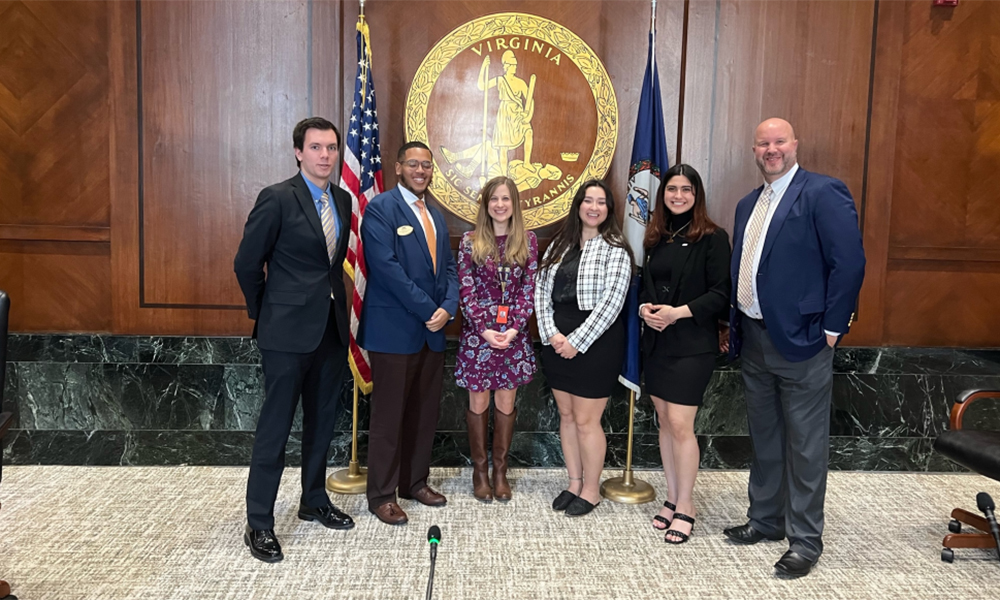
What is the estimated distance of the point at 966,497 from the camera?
4039 millimetres

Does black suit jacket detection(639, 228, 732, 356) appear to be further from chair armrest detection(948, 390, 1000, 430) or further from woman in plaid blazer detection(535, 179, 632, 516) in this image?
chair armrest detection(948, 390, 1000, 430)

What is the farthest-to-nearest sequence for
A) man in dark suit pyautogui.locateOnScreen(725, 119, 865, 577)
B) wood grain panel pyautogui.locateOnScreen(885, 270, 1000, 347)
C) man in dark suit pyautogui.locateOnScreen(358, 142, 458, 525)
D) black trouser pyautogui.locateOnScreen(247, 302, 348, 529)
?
wood grain panel pyautogui.locateOnScreen(885, 270, 1000, 347), man in dark suit pyautogui.locateOnScreen(358, 142, 458, 525), black trouser pyautogui.locateOnScreen(247, 302, 348, 529), man in dark suit pyautogui.locateOnScreen(725, 119, 865, 577)

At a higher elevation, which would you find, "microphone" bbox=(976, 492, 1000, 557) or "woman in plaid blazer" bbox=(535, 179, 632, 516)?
"woman in plaid blazer" bbox=(535, 179, 632, 516)

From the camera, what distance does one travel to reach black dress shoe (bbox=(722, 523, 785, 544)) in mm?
3350

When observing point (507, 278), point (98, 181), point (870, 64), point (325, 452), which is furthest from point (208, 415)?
point (870, 64)

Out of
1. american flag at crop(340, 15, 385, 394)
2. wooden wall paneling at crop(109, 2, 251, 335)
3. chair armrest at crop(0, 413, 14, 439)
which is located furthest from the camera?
wooden wall paneling at crop(109, 2, 251, 335)

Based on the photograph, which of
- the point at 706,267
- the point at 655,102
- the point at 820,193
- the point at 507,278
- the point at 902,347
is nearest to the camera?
the point at 820,193

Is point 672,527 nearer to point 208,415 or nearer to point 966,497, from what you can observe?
point 966,497

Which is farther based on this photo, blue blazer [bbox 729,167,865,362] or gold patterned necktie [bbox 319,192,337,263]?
gold patterned necktie [bbox 319,192,337,263]

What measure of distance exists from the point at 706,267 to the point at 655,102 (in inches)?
45.8

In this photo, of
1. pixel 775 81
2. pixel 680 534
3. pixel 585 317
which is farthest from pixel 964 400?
pixel 775 81

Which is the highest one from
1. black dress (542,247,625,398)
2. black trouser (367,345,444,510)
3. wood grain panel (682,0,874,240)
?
wood grain panel (682,0,874,240)

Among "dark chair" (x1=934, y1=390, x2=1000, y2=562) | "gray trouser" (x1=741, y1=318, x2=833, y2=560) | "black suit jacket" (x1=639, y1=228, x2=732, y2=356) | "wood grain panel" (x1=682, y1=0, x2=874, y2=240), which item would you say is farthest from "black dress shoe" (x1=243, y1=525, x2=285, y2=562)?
"wood grain panel" (x1=682, y1=0, x2=874, y2=240)

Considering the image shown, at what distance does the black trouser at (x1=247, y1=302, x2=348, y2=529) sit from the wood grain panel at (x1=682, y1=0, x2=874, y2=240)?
265 cm
